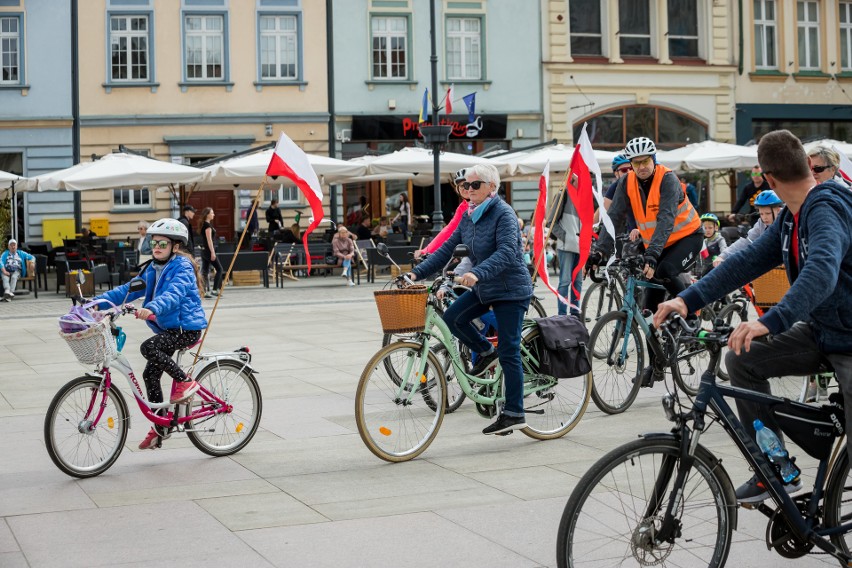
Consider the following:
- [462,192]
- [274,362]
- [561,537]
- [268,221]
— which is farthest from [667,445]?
[268,221]

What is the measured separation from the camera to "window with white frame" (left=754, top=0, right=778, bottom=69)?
3891cm

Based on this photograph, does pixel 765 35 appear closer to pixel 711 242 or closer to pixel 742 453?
pixel 711 242

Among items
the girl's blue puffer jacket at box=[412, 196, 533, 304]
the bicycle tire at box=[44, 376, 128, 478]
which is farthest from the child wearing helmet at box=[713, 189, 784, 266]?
the bicycle tire at box=[44, 376, 128, 478]

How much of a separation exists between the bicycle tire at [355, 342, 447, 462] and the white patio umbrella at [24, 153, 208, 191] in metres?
17.5

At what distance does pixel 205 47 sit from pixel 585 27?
10969mm

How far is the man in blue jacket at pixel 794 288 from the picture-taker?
4.45m

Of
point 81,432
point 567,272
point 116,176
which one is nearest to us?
point 81,432

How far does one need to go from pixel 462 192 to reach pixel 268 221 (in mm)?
23792

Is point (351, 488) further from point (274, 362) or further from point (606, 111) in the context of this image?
point (606, 111)

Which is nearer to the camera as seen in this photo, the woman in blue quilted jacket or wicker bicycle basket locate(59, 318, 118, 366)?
wicker bicycle basket locate(59, 318, 118, 366)

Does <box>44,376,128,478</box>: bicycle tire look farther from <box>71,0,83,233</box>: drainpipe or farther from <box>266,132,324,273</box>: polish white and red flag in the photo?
<box>71,0,83,233</box>: drainpipe

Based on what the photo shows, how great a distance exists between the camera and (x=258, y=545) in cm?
570

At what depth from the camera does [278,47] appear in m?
34.7

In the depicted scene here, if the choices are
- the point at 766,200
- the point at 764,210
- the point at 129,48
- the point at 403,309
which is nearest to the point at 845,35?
the point at 129,48
